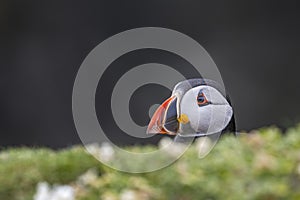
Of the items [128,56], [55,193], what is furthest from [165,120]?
[128,56]

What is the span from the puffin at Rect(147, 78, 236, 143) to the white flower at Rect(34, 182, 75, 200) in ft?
5.70

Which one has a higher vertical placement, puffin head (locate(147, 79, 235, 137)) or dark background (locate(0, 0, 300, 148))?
puffin head (locate(147, 79, 235, 137))

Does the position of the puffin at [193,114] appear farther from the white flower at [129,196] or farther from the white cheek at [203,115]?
the white flower at [129,196]

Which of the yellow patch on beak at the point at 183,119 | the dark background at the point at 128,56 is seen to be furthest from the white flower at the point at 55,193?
the dark background at the point at 128,56

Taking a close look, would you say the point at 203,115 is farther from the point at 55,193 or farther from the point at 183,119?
the point at 55,193

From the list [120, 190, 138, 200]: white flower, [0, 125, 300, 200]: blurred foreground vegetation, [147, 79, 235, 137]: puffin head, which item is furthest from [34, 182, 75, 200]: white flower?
[147, 79, 235, 137]: puffin head

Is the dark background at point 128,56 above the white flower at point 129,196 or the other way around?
the other way around

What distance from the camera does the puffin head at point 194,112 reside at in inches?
144

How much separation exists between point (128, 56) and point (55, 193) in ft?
20.1

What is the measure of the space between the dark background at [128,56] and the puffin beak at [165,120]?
11.7 ft

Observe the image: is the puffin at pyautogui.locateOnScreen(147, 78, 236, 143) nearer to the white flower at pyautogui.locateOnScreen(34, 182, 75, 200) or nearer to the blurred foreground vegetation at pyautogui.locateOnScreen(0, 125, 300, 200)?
the blurred foreground vegetation at pyautogui.locateOnScreen(0, 125, 300, 200)

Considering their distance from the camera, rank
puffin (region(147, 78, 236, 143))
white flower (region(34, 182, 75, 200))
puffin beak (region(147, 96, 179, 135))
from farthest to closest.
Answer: puffin (region(147, 78, 236, 143)) < puffin beak (region(147, 96, 179, 135)) < white flower (region(34, 182, 75, 200))

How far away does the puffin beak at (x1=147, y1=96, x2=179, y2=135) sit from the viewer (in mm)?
3516

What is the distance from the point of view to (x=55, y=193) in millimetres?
1741
